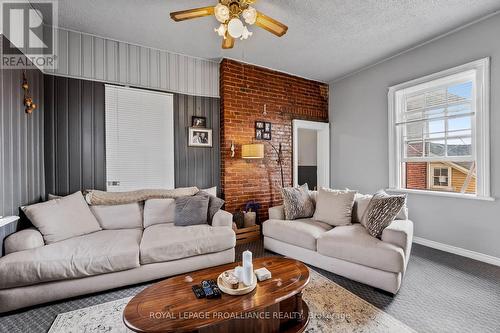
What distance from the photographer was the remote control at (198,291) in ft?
4.89

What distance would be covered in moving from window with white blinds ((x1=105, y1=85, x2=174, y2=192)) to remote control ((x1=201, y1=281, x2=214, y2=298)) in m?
2.27

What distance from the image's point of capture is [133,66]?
339 centimetres

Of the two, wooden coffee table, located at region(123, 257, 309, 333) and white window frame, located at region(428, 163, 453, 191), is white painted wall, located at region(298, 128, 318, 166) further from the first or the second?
wooden coffee table, located at region(123, 257, 309, 333)

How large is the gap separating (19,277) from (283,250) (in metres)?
2.57

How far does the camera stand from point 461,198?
3043 millimetres

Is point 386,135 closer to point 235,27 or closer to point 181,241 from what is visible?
point 235,27

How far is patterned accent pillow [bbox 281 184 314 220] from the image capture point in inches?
126

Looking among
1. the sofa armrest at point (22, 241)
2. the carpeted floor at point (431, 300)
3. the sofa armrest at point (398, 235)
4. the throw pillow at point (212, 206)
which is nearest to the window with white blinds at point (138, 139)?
the throw pillow at point (212, 206)

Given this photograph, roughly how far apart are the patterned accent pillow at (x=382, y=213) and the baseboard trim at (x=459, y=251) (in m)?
1.44

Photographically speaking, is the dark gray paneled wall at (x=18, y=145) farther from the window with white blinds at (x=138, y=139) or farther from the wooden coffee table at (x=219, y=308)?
the wooden coffee table at (x=219, y=308)

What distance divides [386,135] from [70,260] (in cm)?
454

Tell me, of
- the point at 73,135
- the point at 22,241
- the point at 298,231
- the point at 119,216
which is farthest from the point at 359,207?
the point at 73,135

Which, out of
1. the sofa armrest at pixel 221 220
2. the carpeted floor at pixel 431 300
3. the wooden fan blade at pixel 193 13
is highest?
the wooden fan blade at pixel 193 13

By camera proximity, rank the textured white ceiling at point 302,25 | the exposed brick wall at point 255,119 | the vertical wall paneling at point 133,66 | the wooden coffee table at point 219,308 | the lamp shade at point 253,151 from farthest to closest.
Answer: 1. the exposed brick wall at point 255,119
2. the lamp shade at point 253,151
3. the vertical wall paneling at point 133,66
4. the textured white ceiling at point 302,25
5. the wooden coffee table at point 219,308
